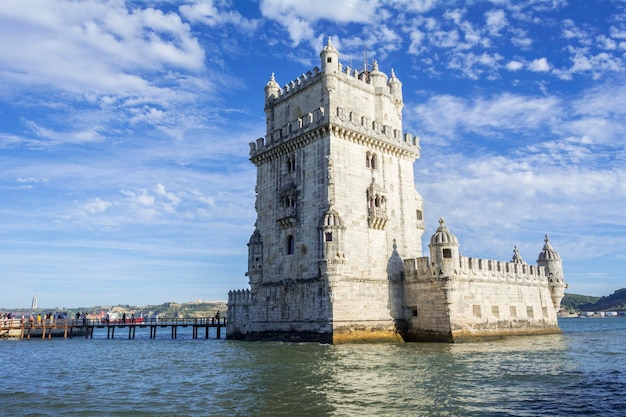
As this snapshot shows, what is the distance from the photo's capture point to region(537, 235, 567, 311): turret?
4666 cm

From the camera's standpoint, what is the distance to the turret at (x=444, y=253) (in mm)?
34531

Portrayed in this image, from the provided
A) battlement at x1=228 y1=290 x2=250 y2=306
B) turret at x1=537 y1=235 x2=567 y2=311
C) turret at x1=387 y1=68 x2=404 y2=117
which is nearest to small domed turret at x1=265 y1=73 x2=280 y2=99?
turret at x1=387 y1=68 x2=404 y2=117

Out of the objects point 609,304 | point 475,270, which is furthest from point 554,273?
point 609,304

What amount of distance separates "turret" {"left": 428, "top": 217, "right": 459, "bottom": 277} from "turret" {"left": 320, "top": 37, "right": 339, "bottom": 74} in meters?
14.4

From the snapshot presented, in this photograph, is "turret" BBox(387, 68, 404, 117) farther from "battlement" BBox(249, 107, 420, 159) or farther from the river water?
the river water

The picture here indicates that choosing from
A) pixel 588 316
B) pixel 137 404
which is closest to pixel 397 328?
pixel 137 404

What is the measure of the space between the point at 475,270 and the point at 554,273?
1472cm

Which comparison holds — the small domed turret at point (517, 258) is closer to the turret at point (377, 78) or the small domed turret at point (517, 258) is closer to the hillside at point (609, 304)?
the turret at point (377, 78)

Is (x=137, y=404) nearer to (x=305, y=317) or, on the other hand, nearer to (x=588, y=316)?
(x=305, y=317)

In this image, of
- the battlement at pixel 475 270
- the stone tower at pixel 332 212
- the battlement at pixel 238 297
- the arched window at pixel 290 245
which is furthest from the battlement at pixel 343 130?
the battlement at pixel 238 297

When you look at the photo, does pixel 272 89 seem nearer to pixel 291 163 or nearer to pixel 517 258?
pixel 291 163

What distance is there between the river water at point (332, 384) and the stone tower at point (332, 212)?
5.84 meters

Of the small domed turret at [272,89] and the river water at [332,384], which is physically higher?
the small domed turret at [272,89]

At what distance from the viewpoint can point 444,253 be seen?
34.9m
